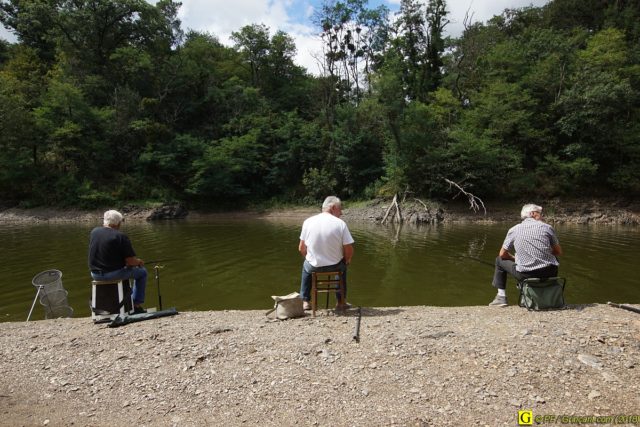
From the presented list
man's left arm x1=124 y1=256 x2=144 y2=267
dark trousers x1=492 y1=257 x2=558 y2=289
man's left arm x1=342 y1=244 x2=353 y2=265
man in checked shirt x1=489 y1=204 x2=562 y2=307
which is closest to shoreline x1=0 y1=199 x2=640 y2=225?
dark trousers x1=492 y1=257 x2=558 y2=289

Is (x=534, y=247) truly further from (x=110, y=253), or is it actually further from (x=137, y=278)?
(x=110, y=253)

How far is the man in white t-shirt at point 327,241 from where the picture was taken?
523cm

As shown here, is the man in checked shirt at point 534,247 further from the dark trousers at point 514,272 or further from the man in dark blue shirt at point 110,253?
the man in dark blue shirt at point 110,253

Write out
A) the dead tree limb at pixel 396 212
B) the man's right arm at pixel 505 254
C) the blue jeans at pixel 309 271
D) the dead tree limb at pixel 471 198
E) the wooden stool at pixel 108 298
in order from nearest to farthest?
the blue jeans at pixel 309 271 → the wooden stool at pixel 108 298 → the man's right arm at pixel 505 254 → the dead tree limb at pixel 471 198 → the dead tree limb at pixel 396 212

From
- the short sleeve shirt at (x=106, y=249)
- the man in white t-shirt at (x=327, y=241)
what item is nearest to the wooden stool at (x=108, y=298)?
the short sleeve shirt at (x=106, y=249)

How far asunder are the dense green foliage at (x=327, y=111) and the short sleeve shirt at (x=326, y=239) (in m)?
22.7

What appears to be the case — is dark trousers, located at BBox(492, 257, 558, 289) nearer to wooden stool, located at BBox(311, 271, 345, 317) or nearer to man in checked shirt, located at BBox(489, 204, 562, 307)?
man in checked shirt, located at BBox(489, 204, 562, 307)

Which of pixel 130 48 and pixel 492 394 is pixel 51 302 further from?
pixel 130 48

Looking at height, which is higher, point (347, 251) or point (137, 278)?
point (347, 251)

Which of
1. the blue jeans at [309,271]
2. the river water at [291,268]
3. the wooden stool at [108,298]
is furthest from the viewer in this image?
the river water at [291,268]

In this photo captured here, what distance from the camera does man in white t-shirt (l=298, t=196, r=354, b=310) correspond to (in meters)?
5.23

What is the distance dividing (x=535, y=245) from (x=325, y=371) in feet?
12.0

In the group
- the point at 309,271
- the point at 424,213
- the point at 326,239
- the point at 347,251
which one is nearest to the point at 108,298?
the point at 309,271

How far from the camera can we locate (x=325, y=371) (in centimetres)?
387
